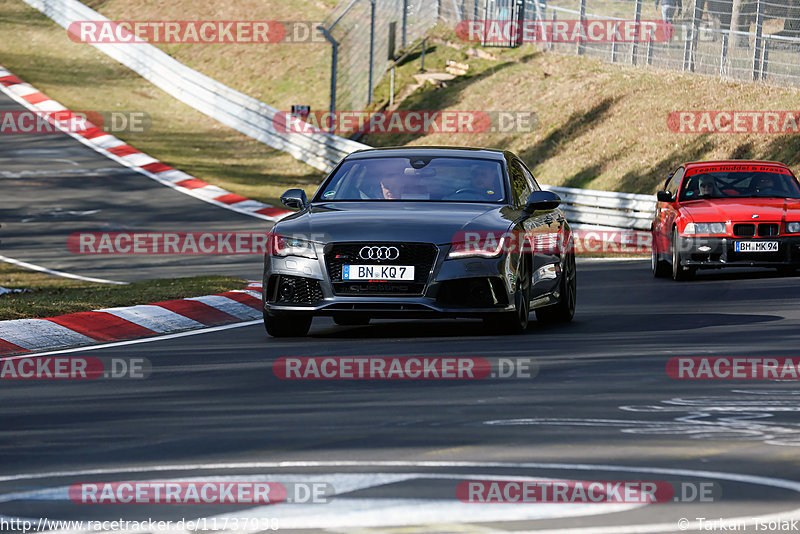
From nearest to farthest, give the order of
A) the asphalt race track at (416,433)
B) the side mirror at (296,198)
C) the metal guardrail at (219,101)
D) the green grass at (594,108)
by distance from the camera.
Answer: the asphalt race track at (416,433) < the side mirror at (296,198) < the green grass at (594,108) < the metal guardrail at (219,101)

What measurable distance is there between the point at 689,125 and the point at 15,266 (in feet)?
54.2

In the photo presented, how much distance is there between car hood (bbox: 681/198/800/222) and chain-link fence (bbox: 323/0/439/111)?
19256 millimetres

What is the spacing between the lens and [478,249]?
10.6 meters

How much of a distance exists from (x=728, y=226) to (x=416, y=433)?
1164 cm

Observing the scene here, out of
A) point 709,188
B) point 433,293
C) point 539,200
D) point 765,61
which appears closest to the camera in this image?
point 433,293

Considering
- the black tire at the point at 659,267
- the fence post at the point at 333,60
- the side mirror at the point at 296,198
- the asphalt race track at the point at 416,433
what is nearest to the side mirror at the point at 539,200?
the asphalt race track at the point at 416,433

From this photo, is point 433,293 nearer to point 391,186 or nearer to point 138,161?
point 391,186

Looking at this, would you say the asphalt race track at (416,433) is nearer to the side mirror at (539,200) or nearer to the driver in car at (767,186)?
the side mirror at (539,200)

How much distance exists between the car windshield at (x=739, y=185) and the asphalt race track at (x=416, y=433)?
7859mm

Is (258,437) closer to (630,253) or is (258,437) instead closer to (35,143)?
(630,253)

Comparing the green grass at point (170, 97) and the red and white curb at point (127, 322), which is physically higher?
the green grass at point (170, 97)

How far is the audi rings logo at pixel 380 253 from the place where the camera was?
415 inches

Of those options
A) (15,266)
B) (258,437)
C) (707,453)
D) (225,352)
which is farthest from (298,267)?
(15,266)

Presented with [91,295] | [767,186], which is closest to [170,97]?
[767,186]
